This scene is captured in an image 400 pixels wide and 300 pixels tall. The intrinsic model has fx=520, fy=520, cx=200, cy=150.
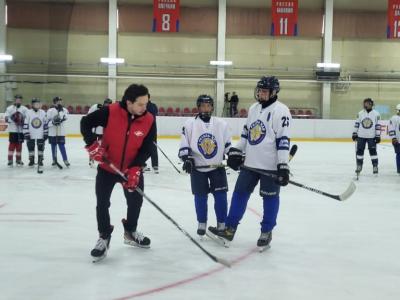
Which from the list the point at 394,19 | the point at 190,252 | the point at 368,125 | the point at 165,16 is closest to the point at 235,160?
the point at 190,252

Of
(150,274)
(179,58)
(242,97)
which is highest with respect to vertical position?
(179,58)

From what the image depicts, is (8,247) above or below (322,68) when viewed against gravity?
below

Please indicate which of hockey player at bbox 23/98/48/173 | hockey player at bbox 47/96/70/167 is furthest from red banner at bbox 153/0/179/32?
hockey player at bbox 23/98/48/173

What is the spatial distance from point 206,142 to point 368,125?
16.7 feet

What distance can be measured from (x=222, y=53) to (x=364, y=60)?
A: 547 cm

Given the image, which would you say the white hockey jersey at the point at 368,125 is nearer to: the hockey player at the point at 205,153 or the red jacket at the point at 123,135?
the hockey player at the point at 205,153

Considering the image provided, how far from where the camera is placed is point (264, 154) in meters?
3.88

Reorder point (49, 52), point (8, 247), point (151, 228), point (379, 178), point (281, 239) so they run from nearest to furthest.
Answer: point (8, 247), point (281, 239), point (151, 228), point (379, 178), point (49, 52)

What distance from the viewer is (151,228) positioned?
15.1ft

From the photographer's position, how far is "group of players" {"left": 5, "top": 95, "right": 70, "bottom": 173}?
8578mm

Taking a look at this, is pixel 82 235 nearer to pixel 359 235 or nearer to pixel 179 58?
pixel 359 235

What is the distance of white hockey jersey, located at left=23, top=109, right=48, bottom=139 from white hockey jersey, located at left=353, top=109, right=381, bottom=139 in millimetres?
5188

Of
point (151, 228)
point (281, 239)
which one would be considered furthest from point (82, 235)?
point (281, 239)

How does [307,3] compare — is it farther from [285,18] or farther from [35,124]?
[35,124]
